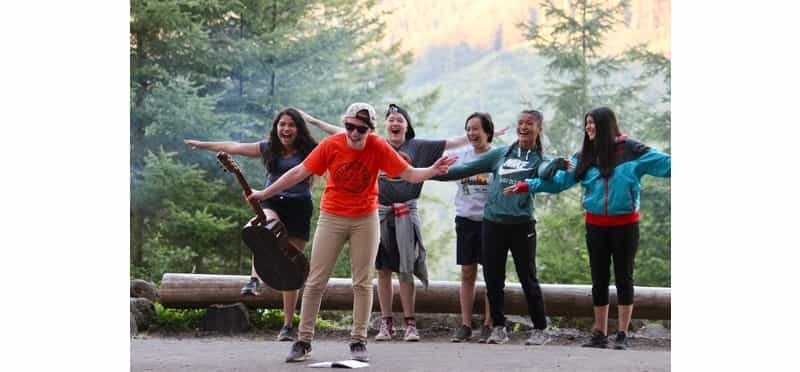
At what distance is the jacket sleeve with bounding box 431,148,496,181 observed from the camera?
8.10 m

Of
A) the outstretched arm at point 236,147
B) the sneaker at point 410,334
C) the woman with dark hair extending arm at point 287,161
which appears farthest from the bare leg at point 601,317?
the outstretched arm at point 236,147

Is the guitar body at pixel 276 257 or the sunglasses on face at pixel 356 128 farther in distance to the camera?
the guitar body at pixel 276 257

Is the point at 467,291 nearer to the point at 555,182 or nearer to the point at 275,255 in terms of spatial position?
the point at 555,182

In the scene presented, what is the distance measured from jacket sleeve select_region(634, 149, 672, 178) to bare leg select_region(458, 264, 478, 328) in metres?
1.36

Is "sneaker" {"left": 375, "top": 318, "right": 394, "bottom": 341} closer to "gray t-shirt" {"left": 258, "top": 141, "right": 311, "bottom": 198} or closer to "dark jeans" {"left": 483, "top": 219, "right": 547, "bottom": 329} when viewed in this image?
"dark jeans" {"left": 483, "top": 219, "right": 547, "bottom": 329}

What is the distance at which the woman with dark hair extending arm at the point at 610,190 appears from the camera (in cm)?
787

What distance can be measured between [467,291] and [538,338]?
0.59 m

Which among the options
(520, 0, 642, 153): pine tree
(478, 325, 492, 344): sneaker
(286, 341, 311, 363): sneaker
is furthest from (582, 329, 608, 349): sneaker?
(520, 0, 642, 153): pine tree

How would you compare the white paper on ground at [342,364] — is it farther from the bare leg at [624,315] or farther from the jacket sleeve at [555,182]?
the bare leg at [624,315]

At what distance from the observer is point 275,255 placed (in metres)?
7.78

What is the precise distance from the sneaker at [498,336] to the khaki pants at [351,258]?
148 cm

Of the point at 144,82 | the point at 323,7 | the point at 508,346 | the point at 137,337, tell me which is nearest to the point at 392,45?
the point at 323,7

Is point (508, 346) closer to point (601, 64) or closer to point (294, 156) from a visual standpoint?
point (294, 156)

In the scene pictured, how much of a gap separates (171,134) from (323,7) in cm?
307
